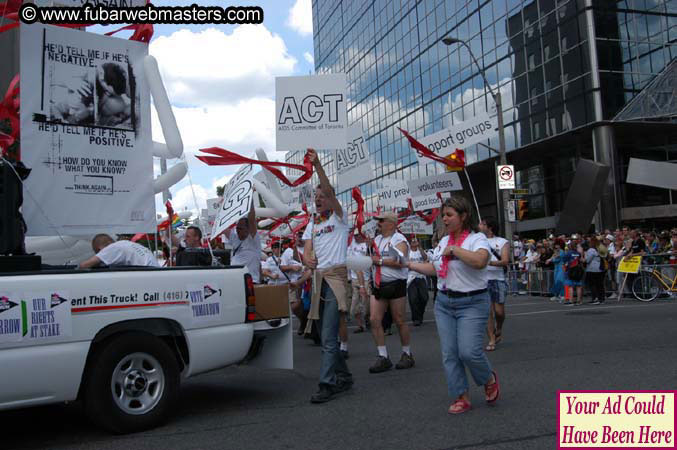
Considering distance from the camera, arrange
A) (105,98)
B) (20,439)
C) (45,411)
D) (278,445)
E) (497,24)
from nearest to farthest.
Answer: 1. (278,445)
2. (20,439)
3. (45,411)
4. (105,98)
5. (497,24)

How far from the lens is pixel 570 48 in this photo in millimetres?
26047

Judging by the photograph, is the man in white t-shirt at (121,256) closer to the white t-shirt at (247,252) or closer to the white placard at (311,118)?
the white t-shirt at (247,252)

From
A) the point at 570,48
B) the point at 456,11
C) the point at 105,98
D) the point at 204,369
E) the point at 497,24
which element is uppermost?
the point at 456,11

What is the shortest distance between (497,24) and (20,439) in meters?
29.9

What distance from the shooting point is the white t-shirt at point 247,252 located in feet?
24.8

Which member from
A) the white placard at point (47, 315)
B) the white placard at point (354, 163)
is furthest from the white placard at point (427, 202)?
the white placard at point (47, 315)

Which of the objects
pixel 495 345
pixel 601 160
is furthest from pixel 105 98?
pixel 601 160

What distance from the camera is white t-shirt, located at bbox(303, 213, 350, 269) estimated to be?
6.07 m

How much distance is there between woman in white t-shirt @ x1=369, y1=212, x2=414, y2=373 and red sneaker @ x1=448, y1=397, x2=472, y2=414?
2.14 metres

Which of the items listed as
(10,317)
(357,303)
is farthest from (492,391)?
(357,303)

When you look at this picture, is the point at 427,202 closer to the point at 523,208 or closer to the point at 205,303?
the point at 205,303

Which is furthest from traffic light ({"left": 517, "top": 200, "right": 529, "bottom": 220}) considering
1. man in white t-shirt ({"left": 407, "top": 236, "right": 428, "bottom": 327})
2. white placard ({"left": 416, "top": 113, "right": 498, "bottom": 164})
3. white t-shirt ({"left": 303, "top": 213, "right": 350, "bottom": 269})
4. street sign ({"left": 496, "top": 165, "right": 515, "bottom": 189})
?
white t-shirt ({"left": 303, "top": 213, "right": 350, "bottom": 269})

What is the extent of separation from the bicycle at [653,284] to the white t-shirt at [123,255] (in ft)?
42.3

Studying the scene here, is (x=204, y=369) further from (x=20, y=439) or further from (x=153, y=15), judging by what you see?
(x=153, y=15)
